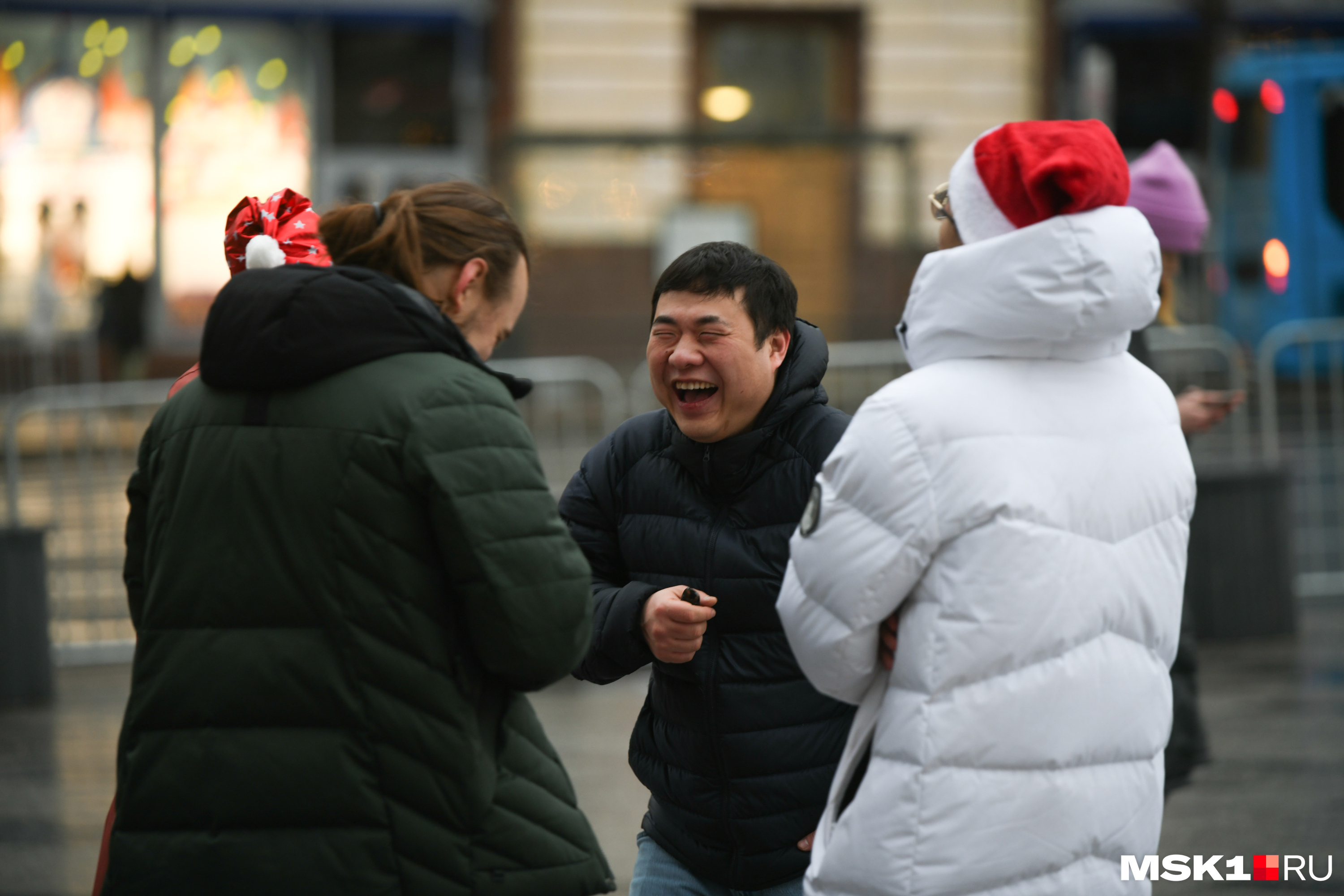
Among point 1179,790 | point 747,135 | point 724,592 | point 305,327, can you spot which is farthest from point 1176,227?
point 747,135

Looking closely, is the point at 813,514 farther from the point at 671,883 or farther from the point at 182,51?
the point at 182,51

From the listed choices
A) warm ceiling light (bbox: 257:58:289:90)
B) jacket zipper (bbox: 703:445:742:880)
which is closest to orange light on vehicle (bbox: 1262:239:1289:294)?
warm ceiling light (bbox: 257:58:289:90)

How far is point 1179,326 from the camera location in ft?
14.5

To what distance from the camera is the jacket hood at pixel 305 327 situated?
83.9 inches

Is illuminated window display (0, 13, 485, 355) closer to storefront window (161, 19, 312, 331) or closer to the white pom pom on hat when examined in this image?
storefront window (161, 19, 312, 331)

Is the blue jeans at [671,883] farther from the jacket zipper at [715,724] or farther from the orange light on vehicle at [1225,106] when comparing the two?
the orange light on vehicle at [1225,106]

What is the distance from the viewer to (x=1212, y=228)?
1698 cm

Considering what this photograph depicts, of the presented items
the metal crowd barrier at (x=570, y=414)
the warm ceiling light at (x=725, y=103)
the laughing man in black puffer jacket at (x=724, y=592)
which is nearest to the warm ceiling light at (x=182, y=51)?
the warm ceiling light at (x=725, y=103)

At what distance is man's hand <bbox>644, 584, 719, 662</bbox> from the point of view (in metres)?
2.50

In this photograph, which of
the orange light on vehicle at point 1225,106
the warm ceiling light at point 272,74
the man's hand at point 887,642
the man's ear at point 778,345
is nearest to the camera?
the man's hand at point 887,642

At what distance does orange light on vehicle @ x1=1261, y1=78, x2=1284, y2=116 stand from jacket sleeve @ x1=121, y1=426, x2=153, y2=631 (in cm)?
1595

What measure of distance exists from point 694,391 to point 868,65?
52.1ft

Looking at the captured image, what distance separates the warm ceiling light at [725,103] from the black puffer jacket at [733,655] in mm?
15540

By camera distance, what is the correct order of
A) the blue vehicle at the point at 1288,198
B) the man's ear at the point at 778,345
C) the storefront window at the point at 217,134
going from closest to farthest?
the man's ear at the point at 778,345 → the blue vehicle at the point at 1288,198 → the storefront window at the point at 217,134
